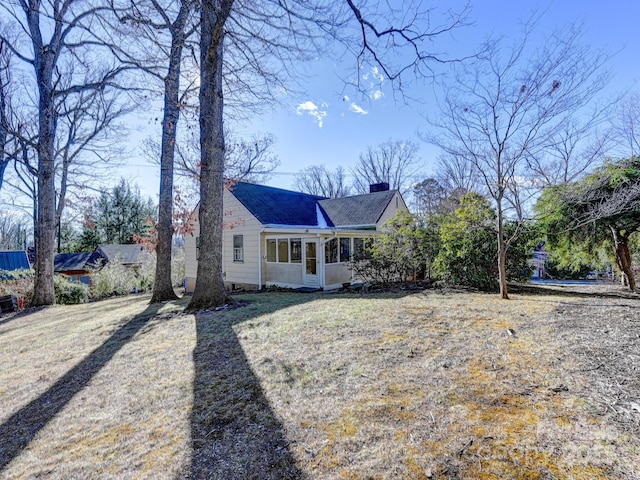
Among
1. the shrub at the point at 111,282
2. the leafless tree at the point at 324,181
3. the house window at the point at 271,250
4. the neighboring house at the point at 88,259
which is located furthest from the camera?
the leafless tree at the point at 324,181

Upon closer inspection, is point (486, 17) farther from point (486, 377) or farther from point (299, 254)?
point (299, 254)

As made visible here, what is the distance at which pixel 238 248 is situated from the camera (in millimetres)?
13203

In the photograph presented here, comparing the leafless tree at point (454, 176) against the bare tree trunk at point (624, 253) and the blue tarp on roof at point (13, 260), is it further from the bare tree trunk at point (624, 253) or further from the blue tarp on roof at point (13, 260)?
the blue tarp on roof at point (13, 260)

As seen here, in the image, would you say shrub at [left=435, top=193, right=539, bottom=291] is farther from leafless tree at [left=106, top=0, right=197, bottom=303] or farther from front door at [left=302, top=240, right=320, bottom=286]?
leafless tree at [left=106, top=0, right=197, bottom=303]

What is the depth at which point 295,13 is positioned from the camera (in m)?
4.96

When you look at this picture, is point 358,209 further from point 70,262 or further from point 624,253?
point 70,262

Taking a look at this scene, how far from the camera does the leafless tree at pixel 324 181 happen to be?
110 ft

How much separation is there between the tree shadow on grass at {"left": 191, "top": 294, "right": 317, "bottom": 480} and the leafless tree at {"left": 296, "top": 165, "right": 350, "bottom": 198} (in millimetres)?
Result: 30490

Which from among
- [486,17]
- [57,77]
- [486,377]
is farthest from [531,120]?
[57,77]

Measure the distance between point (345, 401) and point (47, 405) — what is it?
9.79 feet

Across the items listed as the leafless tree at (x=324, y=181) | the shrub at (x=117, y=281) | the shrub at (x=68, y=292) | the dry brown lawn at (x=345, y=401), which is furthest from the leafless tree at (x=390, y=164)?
the dry brown lawn at (x=345, y=401)

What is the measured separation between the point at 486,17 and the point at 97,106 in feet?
55.8

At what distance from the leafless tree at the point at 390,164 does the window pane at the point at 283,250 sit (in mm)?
18143

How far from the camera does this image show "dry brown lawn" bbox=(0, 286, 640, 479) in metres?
1.89
